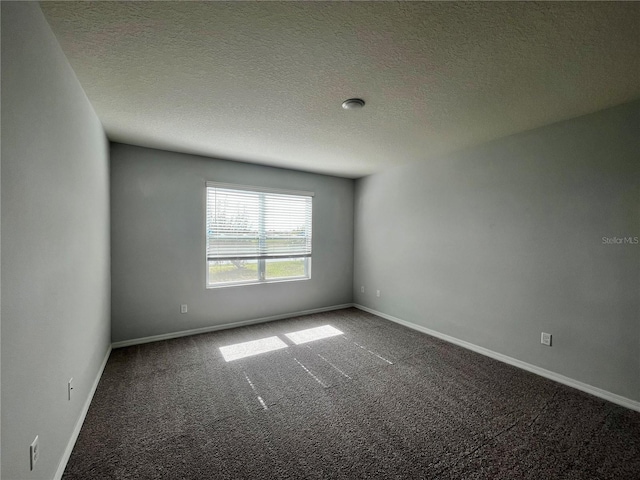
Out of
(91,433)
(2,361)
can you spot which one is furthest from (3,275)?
(91,433)

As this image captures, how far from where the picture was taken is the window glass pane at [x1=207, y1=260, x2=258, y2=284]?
13.2ft

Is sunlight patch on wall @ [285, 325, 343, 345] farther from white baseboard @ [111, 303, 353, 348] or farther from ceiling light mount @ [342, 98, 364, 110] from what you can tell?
ceiling light mount @ [342, 98, 364, 110]

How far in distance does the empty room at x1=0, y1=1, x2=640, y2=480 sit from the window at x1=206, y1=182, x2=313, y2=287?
3cm

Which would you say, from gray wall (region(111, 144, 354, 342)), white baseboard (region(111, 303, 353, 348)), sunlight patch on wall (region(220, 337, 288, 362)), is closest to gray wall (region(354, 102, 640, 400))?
white baseboard (region(111, 303, 353, 348))

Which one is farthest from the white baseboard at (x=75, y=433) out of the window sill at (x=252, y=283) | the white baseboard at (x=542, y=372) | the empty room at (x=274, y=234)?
the white baseboard at (x=542, y=372)

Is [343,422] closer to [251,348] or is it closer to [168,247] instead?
[251,348]

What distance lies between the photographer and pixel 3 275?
105 cm

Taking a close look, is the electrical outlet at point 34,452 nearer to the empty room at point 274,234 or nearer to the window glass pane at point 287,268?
the empty room at point 274,234

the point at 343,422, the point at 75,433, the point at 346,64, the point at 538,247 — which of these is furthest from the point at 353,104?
the point at 75,433

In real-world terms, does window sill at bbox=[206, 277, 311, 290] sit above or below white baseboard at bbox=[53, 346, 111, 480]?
above

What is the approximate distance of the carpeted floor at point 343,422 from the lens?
165cm

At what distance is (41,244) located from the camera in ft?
4.57

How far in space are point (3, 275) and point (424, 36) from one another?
2.20 metres

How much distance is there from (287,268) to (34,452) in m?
3.52
